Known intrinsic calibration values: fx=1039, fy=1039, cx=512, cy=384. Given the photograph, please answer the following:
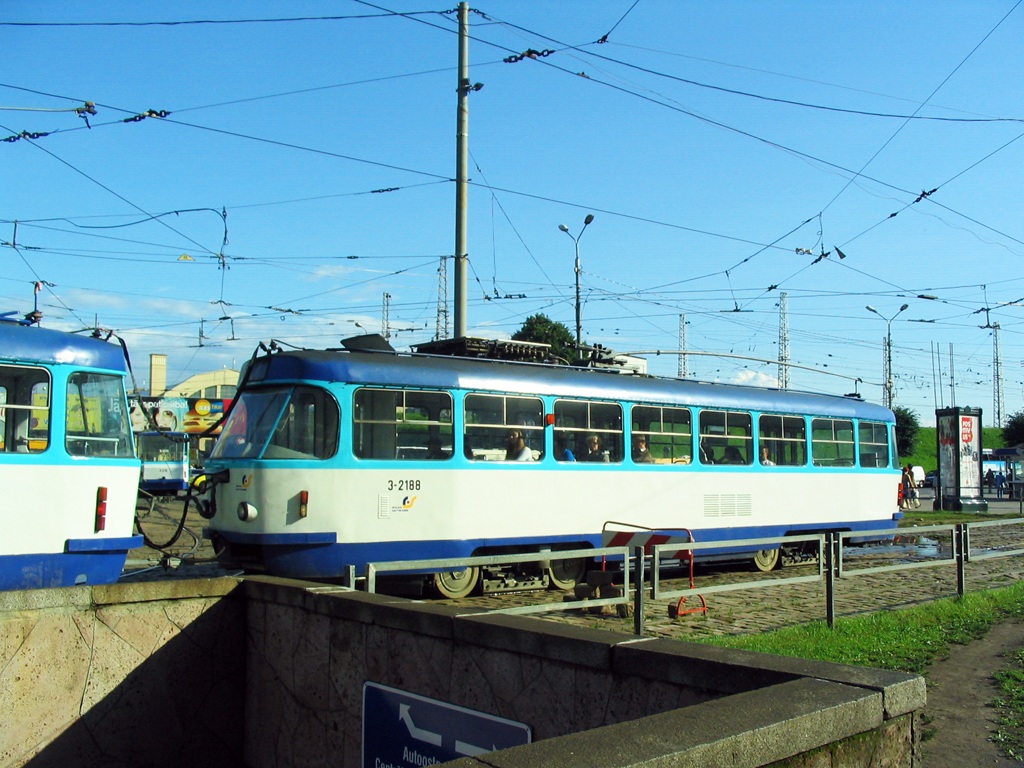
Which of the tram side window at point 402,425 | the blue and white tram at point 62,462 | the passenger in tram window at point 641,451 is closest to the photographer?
the blue and white tram at point 62,462

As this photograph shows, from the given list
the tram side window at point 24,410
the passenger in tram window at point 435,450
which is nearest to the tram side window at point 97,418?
the tram side window at point 24,410

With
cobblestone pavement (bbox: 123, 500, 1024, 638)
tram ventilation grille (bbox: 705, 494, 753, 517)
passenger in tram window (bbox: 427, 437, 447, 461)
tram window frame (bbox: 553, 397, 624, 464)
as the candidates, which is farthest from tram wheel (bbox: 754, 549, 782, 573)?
passenger in tram window (bbox: 427, 437, 447, 461)

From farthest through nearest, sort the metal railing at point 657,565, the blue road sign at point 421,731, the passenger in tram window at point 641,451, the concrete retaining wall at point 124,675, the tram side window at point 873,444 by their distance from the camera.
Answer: the tram side window at point 873,444 → the passenger in tram window at point 641,451 → the metal railing at point 657,565 → the concrete retaining wall at point 124,675 → the blue road sign at point 421,731

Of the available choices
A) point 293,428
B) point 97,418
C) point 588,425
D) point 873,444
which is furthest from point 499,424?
point 873,444

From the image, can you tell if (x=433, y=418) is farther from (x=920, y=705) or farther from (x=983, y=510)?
(x=983, y=510)

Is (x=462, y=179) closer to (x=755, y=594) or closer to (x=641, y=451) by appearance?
(x=641, y=451)

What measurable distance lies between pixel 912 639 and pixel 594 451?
5.71 metres

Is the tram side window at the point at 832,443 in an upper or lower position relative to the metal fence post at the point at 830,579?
upper

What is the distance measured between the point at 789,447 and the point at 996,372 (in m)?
58.7

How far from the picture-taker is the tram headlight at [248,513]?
39.0 feet

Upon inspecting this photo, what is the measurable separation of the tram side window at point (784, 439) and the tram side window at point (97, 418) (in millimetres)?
10700

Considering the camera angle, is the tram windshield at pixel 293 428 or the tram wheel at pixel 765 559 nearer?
the tram windshield at pixel 293 428

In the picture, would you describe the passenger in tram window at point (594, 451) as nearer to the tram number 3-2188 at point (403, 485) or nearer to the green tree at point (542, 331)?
the tram number 3-2188 at point (403, 485)

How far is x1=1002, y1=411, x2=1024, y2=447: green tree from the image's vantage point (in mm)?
77938
